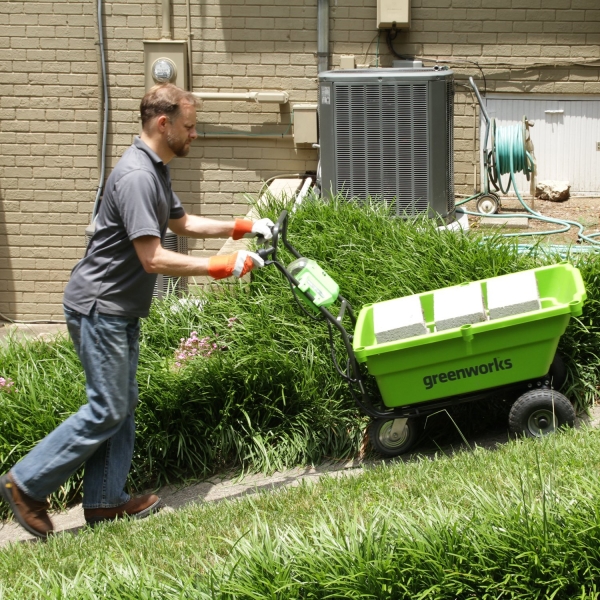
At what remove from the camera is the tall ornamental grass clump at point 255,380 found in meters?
5.08

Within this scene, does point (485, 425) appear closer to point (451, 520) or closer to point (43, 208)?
point (451, 520)

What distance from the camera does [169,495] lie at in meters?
4.94

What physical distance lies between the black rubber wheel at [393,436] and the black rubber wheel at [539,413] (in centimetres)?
52

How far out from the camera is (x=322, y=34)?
32.5 feet

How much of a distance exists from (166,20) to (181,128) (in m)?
6.22

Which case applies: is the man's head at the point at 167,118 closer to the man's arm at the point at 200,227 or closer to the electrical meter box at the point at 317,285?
the man's arm at the point at 200,227

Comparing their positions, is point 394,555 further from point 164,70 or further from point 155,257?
point 164,70

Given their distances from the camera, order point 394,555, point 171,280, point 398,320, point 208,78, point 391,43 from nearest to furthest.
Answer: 1. point 394,555
2. point 398,320
3. point 171,280
4. point 391,43
5. point 208,78

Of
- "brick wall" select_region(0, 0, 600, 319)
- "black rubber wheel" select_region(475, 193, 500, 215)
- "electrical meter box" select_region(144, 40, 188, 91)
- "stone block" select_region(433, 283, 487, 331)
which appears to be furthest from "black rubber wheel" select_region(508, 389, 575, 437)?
"electrical meter box" select_region(144, 40, 188, 91)

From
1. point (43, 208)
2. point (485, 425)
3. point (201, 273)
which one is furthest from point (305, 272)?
point (43, 208)

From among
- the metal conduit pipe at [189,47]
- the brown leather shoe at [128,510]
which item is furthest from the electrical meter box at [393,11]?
the brown leather shoe at [128,510]

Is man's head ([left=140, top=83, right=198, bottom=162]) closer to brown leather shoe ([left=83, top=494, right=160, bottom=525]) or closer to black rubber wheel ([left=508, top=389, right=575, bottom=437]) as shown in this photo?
brown leather shoe ([left=83, top=494, right=160, bottom=525])

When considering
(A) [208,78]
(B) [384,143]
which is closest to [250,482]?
(B) [384,143]

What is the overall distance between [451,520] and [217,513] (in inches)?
50.9
